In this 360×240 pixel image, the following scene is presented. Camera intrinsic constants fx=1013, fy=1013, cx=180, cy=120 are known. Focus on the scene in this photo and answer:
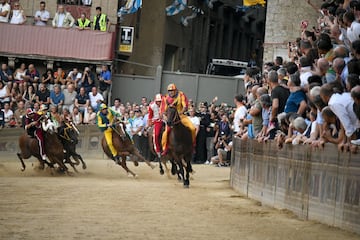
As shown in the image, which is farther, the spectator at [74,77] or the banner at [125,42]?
the banner at [125,42]

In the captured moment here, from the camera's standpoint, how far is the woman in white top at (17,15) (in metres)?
35.9

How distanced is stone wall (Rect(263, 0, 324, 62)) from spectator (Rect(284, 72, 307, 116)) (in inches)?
837

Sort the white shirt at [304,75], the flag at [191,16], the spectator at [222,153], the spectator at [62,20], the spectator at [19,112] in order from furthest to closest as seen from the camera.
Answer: the flag at [191,16], the spectator at [62,20], the spectator at [19,112], the spectator at [222,153], the white shirt at [304,75]

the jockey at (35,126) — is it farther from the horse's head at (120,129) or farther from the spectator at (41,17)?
the spectator at (41,17)

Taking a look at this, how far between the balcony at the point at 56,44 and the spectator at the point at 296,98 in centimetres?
2059

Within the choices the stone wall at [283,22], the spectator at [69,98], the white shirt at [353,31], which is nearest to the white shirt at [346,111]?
the white shirt at [353,31]

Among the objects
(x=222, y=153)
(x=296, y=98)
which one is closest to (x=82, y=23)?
(x=222, y=153)

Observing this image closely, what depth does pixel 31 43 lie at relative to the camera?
3653 centimetres

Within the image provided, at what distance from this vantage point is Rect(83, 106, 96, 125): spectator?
33312mm

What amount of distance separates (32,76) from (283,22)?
9867 millimetres

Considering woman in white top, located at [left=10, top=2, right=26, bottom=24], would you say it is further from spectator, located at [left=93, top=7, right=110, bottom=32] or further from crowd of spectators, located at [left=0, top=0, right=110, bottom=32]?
spectator, located at [left=93, top=7, right=110, bottom=32]

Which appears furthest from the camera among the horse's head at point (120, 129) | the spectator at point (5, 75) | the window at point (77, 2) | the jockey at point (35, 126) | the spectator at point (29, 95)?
the window at point (77, 2)

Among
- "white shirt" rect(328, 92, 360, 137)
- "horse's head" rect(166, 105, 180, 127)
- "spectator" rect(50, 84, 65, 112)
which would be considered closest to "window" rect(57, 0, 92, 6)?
"spectator" rect(50, 84, 65, 112)

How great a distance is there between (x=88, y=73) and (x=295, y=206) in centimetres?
2075
